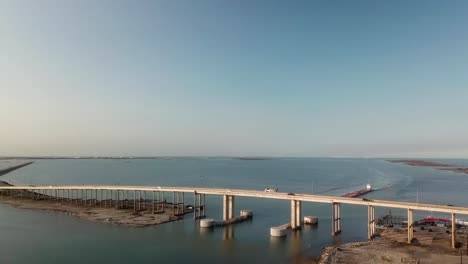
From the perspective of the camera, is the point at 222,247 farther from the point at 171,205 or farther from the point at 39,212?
the point at 39,212

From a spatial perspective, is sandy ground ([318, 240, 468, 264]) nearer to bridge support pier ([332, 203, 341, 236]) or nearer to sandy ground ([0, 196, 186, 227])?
bridge support pier ([332, 203, 341, 236])

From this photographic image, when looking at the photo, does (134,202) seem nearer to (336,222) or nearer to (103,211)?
(103,211)

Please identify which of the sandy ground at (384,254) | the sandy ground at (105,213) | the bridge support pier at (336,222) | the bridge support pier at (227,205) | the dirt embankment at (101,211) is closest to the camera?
the sandy ground at (384,254)

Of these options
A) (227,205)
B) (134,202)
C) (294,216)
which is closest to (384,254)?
(294,216)

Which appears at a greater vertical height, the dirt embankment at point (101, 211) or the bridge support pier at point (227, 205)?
the bridge support pier at point (227, 205)

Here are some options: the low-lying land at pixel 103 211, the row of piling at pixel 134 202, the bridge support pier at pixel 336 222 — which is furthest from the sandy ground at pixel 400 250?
the low-lying land at pixel 103 211

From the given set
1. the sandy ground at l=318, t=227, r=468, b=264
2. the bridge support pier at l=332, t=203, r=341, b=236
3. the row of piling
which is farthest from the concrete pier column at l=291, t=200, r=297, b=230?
the row of piling

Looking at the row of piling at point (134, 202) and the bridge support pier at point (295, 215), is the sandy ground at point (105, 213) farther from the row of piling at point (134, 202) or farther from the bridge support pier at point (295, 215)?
the bridge support pier at point (295, 215)

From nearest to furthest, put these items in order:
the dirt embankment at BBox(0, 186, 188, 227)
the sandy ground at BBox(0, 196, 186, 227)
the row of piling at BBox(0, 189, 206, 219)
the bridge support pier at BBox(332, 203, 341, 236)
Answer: the bridge support pier at BBox(332, 203, 341, 236)
the sandy ground at BBox(0, 196, 186, 227)
the dirt embankment at BBox(0, 186, 188, 227)
the row of piling at BBox(0, 189, 206, 219)
